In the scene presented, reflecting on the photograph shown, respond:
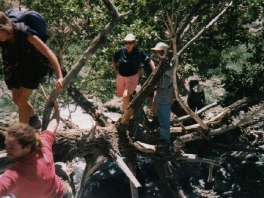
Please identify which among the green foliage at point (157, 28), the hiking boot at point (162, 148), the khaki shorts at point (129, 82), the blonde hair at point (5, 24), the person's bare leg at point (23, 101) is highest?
the green foliage at point (157, 28)

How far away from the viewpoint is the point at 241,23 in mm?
8391

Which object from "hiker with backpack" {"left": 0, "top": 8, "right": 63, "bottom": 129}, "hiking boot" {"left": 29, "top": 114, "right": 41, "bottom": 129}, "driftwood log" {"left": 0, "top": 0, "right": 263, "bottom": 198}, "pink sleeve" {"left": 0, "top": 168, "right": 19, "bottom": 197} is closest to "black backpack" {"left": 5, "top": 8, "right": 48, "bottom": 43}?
"hiker with backpack" {"left": 0, "top": 8, "right": 63, "bottom": 129}

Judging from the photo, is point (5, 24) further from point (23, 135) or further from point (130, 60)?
point (130, 60)

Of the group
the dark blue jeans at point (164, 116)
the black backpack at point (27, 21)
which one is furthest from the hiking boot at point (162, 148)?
the black backpack at point (27, 21)

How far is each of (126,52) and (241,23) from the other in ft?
12.8

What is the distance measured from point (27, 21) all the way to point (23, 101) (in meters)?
1.07

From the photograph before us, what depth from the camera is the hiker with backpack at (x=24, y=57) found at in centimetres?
334

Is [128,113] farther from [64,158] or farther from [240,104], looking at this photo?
[240,104]

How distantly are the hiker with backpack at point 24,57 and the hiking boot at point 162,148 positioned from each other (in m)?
2.20

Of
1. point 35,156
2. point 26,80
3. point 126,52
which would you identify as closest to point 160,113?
point 126,52

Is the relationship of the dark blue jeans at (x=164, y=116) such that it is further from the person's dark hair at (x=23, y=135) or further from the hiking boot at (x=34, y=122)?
the person's dark hair at (x=23, y=135)

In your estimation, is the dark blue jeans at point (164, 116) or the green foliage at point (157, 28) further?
the green foliage at point (157, 28)

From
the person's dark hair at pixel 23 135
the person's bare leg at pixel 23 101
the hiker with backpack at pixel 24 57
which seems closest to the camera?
the person's dark hair at pixel 23 135

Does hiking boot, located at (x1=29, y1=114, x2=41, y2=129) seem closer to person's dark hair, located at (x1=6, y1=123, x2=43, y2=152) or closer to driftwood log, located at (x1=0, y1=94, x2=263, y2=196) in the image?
driftwood log, located at (x1=0, y1=94, x2=263, y2=196)
